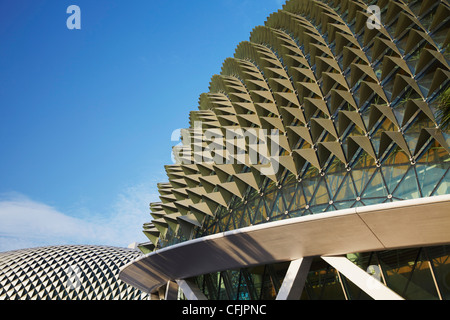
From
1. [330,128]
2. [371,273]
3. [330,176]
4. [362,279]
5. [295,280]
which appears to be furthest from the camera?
[330,128]

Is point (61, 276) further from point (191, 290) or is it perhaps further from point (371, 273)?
point (371, 273)

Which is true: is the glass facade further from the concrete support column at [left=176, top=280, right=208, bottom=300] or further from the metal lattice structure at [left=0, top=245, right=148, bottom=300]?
the metal lattice structure at [left=0, top=245, right=148, bottom=300]

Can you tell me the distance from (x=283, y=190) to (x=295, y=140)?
2.41m

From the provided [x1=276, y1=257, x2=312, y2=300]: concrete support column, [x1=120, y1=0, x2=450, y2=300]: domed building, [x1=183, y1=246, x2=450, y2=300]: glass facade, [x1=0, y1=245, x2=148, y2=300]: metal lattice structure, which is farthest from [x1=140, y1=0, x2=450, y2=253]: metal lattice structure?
[x1=0, y1=245, x2=148, y2=300]: metal lattice structure

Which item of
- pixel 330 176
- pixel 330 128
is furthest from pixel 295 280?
pixel 330 128

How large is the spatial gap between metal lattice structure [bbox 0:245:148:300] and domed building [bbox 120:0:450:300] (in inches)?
1842

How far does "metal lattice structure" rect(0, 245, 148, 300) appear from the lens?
2520 inches

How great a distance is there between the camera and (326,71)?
794 inches

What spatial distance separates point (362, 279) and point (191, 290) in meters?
11.2

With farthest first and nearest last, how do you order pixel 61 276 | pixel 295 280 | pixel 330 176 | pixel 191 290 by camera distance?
pixel 61 276 < pixel 191 290 < pixel 330 176 < pixel 295 280

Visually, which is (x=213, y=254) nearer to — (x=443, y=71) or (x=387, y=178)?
Answer: (x=387, y=178)

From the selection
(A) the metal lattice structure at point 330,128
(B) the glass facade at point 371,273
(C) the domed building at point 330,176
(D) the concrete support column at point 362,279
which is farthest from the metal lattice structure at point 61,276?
(D) the concrete support column at point 362,279

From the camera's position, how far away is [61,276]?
66.4 metres
